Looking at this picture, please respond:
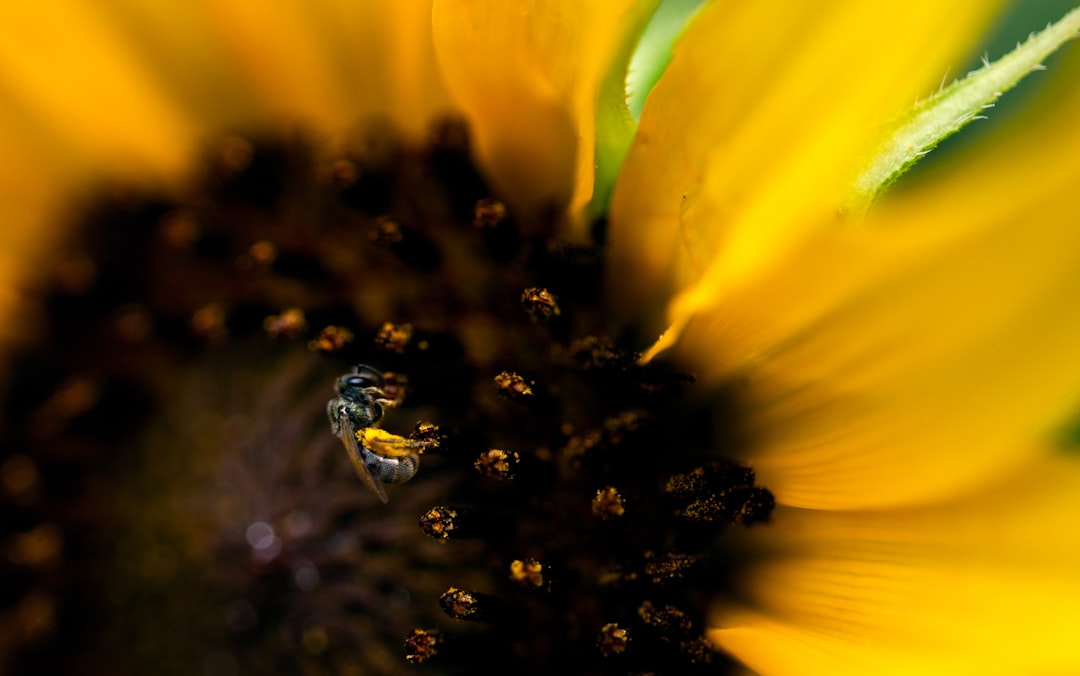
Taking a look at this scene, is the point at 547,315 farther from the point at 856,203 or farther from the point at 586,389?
the point at 856,203

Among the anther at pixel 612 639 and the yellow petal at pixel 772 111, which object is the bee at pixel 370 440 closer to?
the anther at pixel 612 639

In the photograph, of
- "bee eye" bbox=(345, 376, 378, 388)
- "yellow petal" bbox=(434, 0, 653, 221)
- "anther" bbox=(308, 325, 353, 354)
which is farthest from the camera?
"anther" bbox=(308, 325, 353, 354)

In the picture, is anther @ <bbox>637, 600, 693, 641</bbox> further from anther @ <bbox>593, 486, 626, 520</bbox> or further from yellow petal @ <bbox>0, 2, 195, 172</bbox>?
yellow petal @ <bbox>0, 2, 195, 172</bbox>

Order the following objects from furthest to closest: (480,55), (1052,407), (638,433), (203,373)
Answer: (203,373)
(638,433)
(480,55)
(1052,407)

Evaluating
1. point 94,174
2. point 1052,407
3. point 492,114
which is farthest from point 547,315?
point 94,174

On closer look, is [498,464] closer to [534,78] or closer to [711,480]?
[711,480]

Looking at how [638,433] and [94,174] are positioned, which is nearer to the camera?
[638,433]

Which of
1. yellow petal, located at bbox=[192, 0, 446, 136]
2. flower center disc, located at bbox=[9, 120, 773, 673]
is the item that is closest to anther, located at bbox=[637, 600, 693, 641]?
flower center disc, located at bbox=[9, 120, 773, 673]
